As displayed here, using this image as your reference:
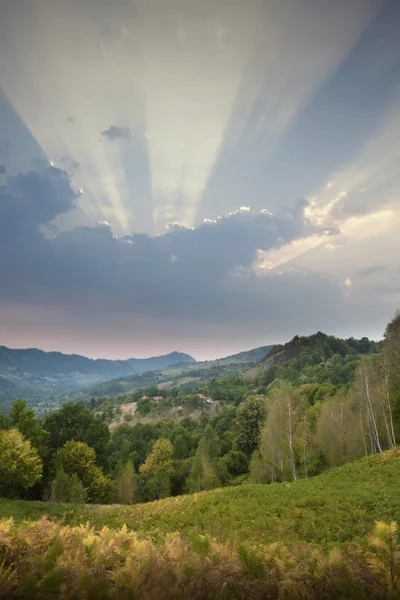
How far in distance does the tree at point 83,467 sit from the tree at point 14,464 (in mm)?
7417

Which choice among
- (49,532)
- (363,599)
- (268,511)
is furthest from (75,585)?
(268,511)

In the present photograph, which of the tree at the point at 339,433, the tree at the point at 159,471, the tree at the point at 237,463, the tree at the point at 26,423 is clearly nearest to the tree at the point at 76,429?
the tree at the point at 26,423

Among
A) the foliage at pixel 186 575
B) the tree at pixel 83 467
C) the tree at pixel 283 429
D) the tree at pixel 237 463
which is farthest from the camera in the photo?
the tree at pixel 237 463

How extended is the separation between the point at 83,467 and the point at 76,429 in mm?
9125

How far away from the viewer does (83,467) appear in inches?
1602

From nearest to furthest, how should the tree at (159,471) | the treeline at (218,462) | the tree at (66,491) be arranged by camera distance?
the tree at (66,491), the treeline at (218,462), the tree at (159,471)

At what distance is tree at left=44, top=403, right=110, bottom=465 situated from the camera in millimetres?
46969

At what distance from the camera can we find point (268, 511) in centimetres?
1888

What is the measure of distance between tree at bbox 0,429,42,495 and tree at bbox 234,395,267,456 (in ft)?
156

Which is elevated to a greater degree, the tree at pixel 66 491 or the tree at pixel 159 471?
the tree at pixel 66 491

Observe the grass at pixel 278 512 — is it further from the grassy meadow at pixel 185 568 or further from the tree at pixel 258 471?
the tree at pixel 258 471

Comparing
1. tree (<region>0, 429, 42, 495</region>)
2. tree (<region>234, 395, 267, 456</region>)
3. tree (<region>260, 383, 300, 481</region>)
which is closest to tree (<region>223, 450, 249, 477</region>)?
tree (<region>234, 395, 267, 456</region>)

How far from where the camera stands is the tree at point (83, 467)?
132 feet

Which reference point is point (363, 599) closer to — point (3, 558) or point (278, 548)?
point (278, 548)
